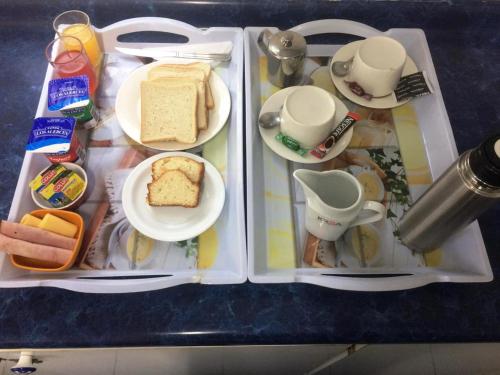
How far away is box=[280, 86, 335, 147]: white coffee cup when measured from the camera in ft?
2.55

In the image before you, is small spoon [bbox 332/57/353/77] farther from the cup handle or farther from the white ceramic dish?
the white ceramic dish

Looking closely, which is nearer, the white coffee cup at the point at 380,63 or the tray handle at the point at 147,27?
the white coffee cup at the point at 380,63

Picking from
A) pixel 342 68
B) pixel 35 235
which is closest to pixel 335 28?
pixel 342 68

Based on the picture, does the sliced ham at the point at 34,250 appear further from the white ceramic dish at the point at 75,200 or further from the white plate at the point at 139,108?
the white plate at the point at 139,108

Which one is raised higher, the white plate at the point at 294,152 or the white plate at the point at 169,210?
the white plate at the point at 294,152

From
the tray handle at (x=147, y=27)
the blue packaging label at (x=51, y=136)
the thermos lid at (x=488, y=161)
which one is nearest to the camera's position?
the thermos lid at (x=488, y=161)

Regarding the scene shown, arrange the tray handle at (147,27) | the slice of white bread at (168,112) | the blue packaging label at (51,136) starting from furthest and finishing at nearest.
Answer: the tray handle at (147,27) → the slice of white bread at (168,112) → the blue packaging label at (51,136)

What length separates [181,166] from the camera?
32.1 inches

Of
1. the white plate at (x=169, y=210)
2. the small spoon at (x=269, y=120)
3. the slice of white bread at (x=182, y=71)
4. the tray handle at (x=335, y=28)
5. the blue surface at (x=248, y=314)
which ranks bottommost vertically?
the blue surface at (x=248, y=314)

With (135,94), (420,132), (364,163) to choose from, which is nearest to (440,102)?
(420,132)

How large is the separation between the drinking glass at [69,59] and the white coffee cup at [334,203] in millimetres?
590

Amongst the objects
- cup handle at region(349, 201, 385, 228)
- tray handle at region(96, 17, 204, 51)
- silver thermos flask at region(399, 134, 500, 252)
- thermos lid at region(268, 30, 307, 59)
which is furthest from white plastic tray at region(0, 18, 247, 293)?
silver thermos flask at region(399, 134, 500, 252)

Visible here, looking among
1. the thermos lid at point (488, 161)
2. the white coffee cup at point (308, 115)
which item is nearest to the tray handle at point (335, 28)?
the white coffee cup at point (308, 115)

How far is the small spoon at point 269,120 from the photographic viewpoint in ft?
2.76
